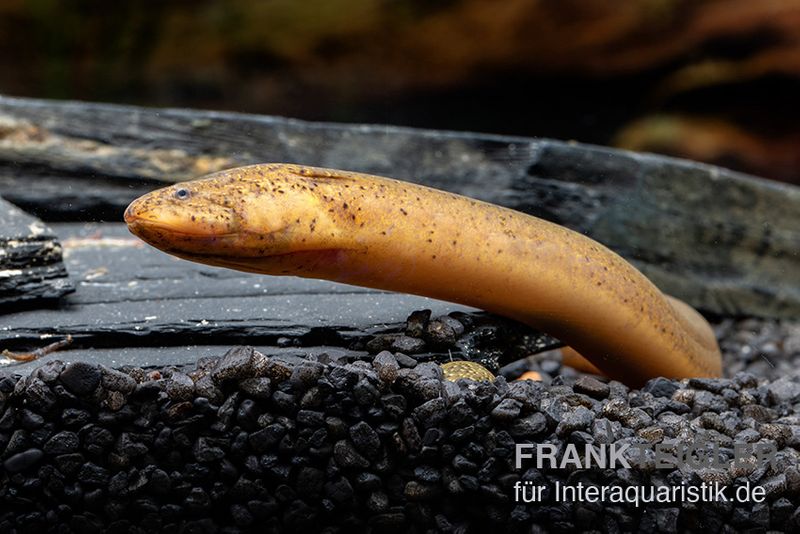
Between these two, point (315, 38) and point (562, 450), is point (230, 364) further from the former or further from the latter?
point (315, 38)

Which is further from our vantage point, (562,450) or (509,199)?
(509,199)

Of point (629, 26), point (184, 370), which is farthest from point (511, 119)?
point (184, 370)

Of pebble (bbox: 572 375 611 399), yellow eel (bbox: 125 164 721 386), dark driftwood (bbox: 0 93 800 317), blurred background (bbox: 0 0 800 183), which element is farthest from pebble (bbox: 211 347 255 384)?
blurred background (bbox: 0 0 800 183)

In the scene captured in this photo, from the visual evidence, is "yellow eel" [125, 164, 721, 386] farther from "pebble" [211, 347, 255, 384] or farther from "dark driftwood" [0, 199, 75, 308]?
"dark driftwood" [0, 199, 75, 308]

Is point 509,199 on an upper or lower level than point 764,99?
lower

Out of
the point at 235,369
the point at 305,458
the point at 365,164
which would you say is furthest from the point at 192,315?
the point at 365,164

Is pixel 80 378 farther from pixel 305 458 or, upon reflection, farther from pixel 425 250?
pixel 425 250

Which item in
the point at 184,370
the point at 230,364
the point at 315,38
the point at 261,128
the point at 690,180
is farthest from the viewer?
the point at 315,38
